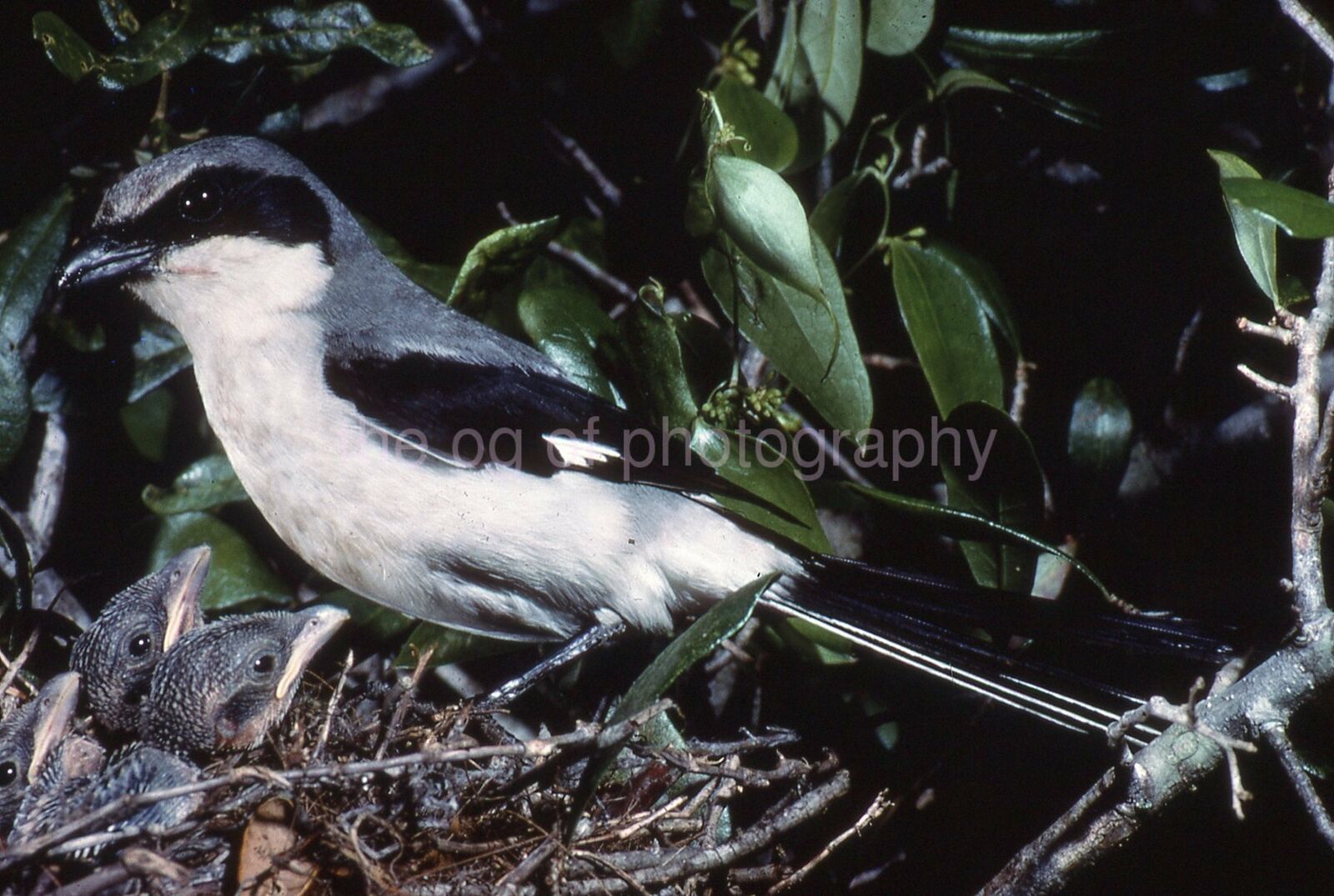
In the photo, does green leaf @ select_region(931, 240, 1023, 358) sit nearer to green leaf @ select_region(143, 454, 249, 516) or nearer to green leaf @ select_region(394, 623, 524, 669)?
green leaf @ select_region(394, 623, 524, 669)

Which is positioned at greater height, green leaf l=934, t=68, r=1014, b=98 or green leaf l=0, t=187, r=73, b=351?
green leaf l=934, t=68, r=1014, b=98

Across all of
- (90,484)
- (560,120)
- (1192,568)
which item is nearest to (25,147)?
(90,484)

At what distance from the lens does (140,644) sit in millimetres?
1856

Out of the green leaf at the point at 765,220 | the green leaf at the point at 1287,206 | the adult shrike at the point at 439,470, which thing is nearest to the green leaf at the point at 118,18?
the adult shrike at the point at 439,470

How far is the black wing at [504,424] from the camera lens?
1.84 metres

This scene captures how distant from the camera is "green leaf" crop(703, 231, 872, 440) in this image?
5.87ft

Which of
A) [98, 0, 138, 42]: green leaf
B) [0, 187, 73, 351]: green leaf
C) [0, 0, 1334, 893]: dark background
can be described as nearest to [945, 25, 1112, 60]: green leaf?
[0, 0, 1334, 893]: dark background

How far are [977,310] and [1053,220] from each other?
1.41 ft

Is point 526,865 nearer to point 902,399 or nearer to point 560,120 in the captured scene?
point 902,399

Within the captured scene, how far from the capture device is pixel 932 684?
2.06 m

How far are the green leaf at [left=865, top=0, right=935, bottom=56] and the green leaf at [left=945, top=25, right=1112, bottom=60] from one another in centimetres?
19

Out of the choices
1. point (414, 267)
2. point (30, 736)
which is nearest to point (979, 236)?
point (414, 267)

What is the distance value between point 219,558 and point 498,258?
839 millimetres

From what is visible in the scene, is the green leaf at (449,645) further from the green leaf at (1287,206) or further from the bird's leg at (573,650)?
the green leaf at (1287,206)
